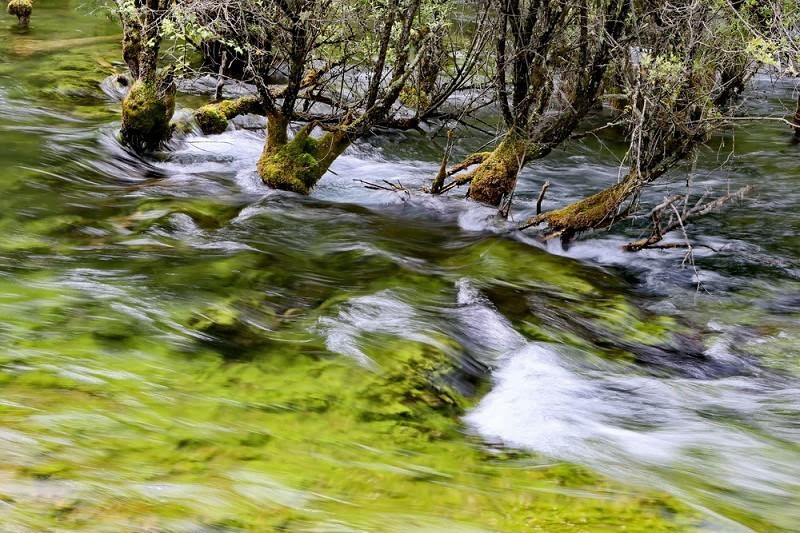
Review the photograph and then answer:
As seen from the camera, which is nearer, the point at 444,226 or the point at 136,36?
the point at 444,226

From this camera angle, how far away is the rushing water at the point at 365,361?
11.0 feet

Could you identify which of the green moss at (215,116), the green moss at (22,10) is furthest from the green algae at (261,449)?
the green moss at (22,10)

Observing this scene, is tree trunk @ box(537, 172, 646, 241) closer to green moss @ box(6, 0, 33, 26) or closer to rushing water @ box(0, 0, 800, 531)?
rushing water @ box(0, 0, 800, 531)

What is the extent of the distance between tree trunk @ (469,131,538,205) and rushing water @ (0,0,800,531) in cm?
43

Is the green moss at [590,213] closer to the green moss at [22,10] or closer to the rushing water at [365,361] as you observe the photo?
the rushing water at [365,361]

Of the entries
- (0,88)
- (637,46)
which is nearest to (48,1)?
(0,88)

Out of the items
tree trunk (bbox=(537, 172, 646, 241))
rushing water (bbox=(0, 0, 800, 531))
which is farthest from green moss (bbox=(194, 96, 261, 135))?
tree trunk (bbox=(537, 172, 646, 241))

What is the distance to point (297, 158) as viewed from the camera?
9.92 metres

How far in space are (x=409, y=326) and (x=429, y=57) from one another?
604cm

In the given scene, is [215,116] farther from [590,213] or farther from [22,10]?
[22,10]

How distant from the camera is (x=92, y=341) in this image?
4.88 m

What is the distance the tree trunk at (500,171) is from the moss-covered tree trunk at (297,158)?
188cm

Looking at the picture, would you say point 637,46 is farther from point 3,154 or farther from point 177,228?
point 3,154

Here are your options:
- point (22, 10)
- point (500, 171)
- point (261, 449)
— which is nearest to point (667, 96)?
point (500, 171)
